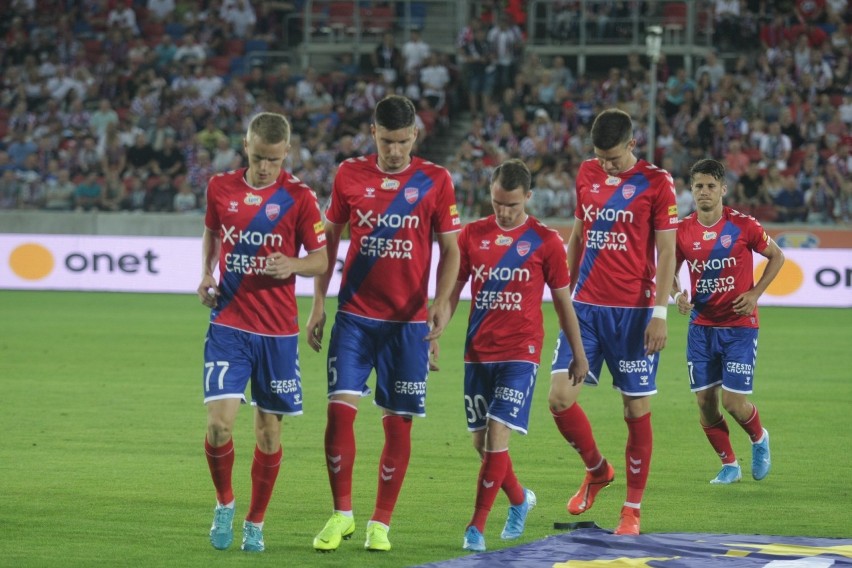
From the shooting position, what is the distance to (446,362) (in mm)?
15562

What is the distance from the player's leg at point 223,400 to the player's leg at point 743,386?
3551 mm

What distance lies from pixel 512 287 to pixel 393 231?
0.68 m

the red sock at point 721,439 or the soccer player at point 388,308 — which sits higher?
the soccer player at point 388,308

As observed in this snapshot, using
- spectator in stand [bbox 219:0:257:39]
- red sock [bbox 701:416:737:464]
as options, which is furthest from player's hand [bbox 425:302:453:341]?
spectator in stand [bbox 219:0:257:39]

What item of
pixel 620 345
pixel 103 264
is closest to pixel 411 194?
pixel 620 345

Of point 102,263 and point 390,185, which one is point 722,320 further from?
point 102,263

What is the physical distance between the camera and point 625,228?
8016 mm

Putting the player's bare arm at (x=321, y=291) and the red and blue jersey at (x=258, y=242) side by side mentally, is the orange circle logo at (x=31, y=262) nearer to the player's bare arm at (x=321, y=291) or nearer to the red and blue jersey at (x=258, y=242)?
the player's bare arm at (x=321, y=291)

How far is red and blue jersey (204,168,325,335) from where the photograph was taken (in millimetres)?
7094

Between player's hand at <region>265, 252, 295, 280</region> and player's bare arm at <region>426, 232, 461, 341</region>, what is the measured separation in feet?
2.41

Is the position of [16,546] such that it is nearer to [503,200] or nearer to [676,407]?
[503,200]

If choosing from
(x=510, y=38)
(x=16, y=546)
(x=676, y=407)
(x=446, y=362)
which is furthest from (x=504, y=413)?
(x=510, y=38)

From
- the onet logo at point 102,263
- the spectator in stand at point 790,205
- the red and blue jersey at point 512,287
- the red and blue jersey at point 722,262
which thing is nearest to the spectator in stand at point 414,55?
the onet logo at point 102,263

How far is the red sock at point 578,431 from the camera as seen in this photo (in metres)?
8.20
